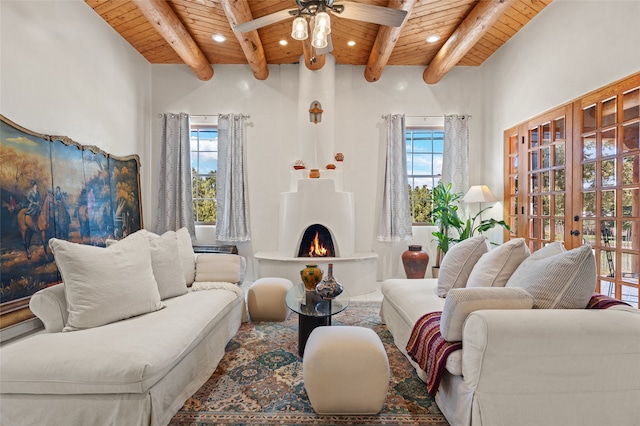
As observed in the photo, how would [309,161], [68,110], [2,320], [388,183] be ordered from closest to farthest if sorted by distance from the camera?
[2,320], [68,110], [309,161], [388,183]

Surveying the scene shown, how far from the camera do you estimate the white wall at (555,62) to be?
281cm

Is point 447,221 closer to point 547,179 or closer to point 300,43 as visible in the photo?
point 547,179

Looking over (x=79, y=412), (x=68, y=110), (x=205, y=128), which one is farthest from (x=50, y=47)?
(x=79, y=412)

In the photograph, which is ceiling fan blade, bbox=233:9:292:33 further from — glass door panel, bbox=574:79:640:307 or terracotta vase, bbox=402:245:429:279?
terracotta vase, bbox=402:245:429:279

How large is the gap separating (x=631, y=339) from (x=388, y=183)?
11.9ft

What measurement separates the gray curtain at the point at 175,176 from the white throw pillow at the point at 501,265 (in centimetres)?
405

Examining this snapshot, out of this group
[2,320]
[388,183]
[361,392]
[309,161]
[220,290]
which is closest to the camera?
[361,392]

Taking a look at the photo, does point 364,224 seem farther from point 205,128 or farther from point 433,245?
point 205,128

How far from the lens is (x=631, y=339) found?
148 cm

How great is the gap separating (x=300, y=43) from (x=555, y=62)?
295 centimetres

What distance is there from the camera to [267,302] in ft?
10.2

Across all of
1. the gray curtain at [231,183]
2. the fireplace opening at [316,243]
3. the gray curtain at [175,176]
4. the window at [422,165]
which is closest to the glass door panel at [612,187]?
the window at [422,165]

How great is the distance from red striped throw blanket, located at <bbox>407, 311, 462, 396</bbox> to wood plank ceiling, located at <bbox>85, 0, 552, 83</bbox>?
9.29 ft

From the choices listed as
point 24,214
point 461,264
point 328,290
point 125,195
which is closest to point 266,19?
point 328,290
